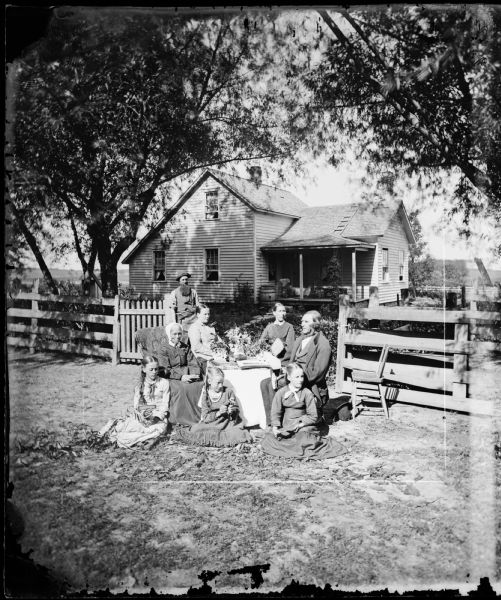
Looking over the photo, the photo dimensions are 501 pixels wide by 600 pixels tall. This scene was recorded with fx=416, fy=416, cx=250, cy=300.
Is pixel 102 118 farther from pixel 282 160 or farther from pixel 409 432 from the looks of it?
pixel 409 432

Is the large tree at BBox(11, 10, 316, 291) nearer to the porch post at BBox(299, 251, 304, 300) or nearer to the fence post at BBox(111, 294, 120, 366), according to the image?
the fence post at BBox(111, 294, 120, 366)

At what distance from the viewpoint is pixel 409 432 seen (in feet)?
14.9

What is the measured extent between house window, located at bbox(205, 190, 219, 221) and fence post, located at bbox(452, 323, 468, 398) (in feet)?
9.47

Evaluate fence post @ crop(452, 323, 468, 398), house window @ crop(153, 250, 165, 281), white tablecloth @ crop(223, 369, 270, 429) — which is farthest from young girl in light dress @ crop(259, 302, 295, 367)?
fence post @ crop(452, 323, 468, 398)

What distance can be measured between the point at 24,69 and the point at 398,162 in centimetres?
378

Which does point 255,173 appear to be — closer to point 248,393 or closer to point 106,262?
point 106,262

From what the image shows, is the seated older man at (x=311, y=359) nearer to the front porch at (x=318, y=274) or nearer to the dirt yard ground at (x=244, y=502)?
the front porch at (x=318, y=274)

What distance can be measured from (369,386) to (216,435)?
190 cm

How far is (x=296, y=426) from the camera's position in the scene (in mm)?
4441

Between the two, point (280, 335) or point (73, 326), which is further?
point (73, 326)

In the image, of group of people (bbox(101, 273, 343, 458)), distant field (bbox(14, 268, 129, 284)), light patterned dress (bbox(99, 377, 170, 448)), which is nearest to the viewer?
distant field (bbox(14, 268, 129, 284))

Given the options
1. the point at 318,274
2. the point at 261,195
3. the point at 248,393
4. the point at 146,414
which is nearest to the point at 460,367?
the point at 318,274

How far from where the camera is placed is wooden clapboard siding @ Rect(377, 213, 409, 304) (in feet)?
15.0

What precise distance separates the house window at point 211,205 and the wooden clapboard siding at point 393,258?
193 cm
